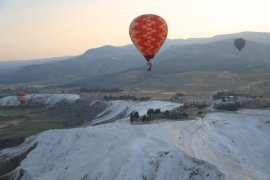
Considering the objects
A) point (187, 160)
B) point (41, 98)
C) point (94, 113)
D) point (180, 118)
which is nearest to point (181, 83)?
point (41, 98)

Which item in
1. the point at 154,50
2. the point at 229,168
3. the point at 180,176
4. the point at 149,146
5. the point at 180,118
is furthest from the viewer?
the point at 180,118

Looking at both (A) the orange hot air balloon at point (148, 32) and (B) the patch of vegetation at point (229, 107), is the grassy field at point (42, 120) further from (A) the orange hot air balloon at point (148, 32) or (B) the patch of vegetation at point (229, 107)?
(A) the orange hot air balloon at point (148, 32)

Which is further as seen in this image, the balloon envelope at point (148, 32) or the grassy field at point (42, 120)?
the grassy field at point (42, 120)

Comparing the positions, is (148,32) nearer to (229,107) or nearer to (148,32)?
(148,32)

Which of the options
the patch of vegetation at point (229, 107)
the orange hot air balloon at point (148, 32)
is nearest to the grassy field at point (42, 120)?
the patch of vegetation at point (229, 107)

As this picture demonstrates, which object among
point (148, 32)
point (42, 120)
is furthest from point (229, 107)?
point (42, 120)

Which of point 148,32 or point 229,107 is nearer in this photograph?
point 148,32

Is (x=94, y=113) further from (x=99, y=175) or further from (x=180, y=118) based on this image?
(x=99, y=175)

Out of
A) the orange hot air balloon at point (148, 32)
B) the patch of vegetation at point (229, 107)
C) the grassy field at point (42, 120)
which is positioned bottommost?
the grassy field at point (42, 120)
